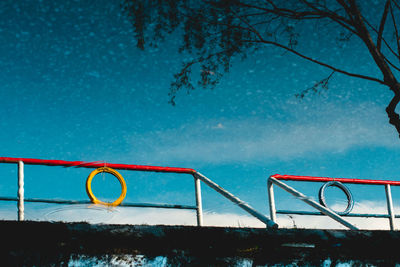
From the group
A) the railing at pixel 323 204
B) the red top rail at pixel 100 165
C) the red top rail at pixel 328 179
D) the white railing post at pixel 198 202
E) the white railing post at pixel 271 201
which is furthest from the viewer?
the red top rail at pixel 328 179

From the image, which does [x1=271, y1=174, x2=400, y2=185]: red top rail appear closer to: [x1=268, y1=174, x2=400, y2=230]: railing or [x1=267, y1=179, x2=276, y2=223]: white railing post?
[x1=268, y1=174, x2=400, y2=230]: railing

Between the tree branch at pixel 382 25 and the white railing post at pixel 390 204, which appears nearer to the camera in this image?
the white railing post at pixel 390 204

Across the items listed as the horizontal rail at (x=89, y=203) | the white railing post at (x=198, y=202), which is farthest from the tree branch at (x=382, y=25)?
the horizontal rail at (x=89, y=203)

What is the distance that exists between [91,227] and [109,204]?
3.01m

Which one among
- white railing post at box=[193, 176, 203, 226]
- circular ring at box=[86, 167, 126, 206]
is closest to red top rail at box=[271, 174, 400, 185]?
white railing post at box=[193, 176, 203, 226]

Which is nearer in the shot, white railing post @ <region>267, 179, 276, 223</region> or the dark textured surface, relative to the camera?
the dark textured surface

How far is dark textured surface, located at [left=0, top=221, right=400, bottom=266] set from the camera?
1.84 metres

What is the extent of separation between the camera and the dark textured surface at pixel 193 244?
1.84 m

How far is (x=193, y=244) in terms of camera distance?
2.17m

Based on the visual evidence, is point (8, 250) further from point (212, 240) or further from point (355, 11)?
point (355, 11)

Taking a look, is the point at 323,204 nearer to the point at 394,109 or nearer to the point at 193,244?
the point at 394,109

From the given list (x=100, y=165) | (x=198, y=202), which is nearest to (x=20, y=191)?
(x=100, y=165)

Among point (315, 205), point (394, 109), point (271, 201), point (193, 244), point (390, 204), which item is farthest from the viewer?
point (394, 109)

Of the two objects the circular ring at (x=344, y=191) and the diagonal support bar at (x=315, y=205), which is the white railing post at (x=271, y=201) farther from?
the circular ring at (x=344, y=191)
